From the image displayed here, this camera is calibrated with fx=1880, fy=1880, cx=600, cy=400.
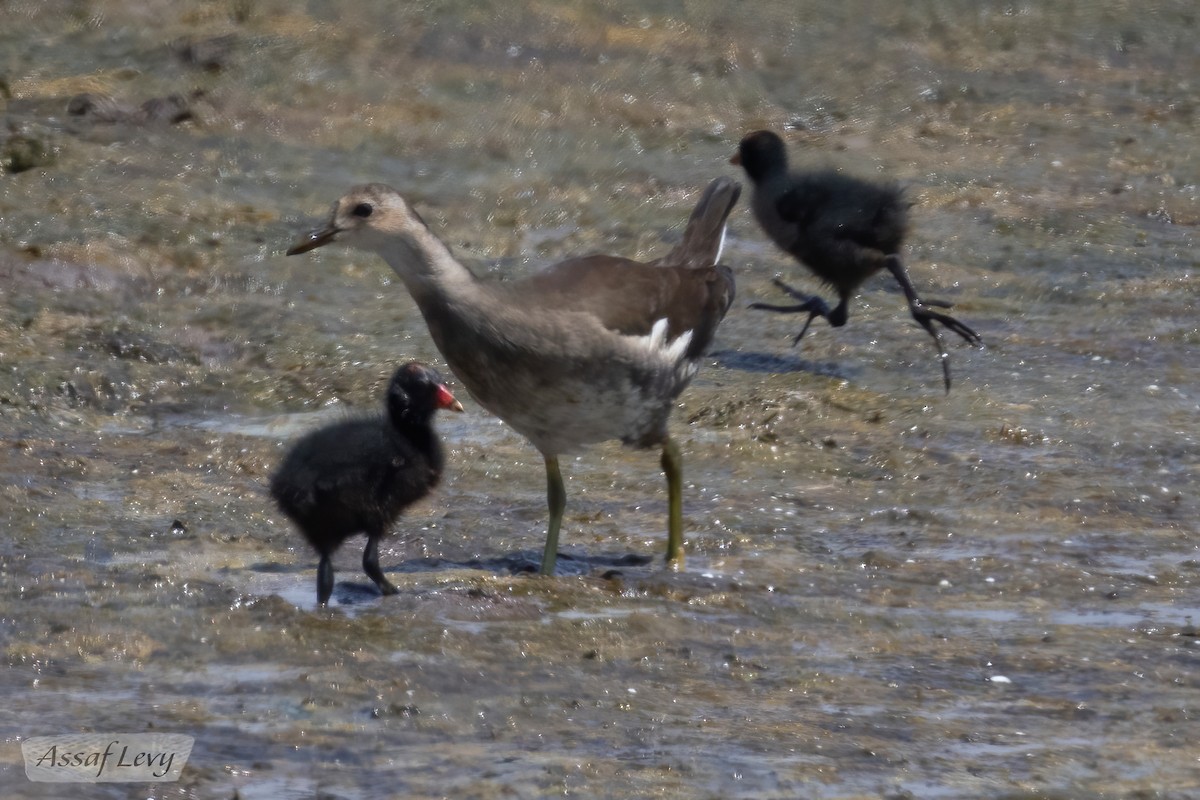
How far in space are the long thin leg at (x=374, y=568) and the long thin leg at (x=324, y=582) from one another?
0.10 meters

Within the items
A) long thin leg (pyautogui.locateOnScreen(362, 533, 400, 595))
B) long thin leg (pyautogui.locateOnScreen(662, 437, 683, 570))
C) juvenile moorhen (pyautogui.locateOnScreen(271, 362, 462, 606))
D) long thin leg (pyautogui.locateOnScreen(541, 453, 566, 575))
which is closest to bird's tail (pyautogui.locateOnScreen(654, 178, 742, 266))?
long thin leg (pyautogui.locateOnScreen(662, 437, 683, 570))

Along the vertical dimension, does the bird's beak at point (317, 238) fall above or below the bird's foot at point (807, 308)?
above

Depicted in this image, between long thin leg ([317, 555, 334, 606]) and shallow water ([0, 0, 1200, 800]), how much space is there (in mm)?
118

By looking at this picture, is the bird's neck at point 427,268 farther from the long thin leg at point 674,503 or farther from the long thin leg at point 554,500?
the long thin leg at point 674,503

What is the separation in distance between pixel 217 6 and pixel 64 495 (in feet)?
26.4

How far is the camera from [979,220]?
10.9 metres

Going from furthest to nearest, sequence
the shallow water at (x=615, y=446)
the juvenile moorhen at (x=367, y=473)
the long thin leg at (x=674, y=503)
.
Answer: the long thin leg at (x=674, y=503) → the juvenile moorhen at (x=367, y=473) → the shallow water at (x=615, y=446)

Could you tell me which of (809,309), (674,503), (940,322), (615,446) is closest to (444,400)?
(674,503)

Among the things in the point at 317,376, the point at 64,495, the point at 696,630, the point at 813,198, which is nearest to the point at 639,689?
the point at 696,630

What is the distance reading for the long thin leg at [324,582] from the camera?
17.1ft

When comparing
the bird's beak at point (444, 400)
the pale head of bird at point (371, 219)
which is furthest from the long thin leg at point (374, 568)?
the pale head of bird at point (371, 219)

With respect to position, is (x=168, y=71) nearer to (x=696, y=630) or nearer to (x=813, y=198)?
(x=813, y=198)

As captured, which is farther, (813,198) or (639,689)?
(813,198)

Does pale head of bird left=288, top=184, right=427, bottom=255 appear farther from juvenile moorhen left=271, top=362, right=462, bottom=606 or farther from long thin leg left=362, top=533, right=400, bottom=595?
long thin leg left=362, top=533, right=400, bottom=595
